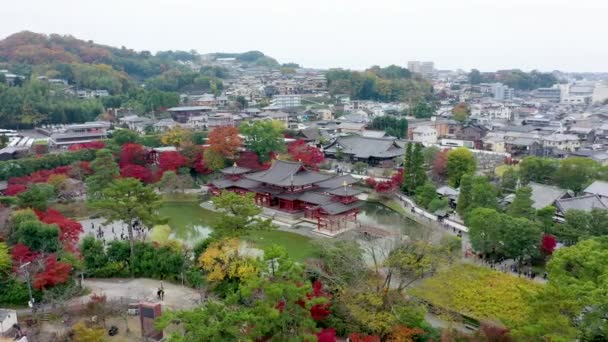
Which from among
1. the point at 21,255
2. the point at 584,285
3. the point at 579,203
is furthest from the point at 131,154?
the point at 584,285

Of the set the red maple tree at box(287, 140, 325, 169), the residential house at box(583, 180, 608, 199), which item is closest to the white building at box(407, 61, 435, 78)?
the red maple tree at box(287, 140, 325, 169)

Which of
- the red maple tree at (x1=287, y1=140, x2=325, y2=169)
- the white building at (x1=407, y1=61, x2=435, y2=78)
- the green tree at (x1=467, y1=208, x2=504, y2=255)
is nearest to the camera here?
the green tree at (x1=467, y1=208, x2=504, y2=255)

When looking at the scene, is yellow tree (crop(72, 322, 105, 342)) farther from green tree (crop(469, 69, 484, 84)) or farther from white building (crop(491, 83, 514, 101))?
green tree (crop(469, 69, 484, 84))

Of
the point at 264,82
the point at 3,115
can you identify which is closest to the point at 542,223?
the point at 3,115

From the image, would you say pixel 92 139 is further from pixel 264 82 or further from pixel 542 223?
pixel 264 82

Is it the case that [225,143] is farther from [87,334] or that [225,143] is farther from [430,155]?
[87,334]

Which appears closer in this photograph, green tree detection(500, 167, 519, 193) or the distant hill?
green tree detection(500, 167, 519, 193)
